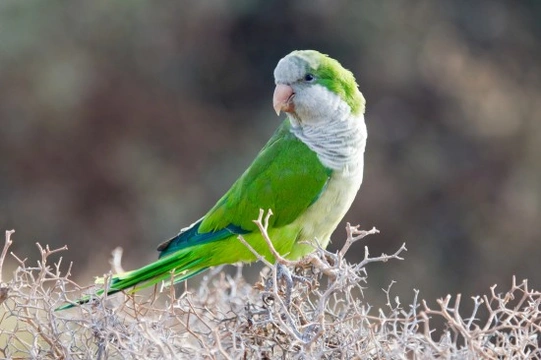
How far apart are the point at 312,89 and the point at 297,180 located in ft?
1.40

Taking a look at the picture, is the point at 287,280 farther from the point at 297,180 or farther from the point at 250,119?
the point at 250,119

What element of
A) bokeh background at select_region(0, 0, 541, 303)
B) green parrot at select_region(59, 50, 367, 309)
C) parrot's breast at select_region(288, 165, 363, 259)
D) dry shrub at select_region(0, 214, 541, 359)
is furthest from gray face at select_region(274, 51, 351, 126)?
bokeh background at select_region(0, 0, 541, 303)

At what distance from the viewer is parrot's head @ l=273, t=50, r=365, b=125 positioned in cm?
468

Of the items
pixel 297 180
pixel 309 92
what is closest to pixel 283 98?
pixel 309 92

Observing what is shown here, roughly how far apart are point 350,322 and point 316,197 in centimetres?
145

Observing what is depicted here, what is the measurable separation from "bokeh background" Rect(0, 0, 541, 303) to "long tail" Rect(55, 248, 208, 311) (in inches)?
285

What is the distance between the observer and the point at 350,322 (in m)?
3.22

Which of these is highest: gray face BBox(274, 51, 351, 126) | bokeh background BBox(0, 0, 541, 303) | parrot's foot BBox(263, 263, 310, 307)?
bokeh background BBox(0, 0, 541, 303)

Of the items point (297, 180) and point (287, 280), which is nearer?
point (287, 280)

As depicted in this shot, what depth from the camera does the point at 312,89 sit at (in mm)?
4680

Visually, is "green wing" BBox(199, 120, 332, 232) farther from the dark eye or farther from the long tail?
the dark eye

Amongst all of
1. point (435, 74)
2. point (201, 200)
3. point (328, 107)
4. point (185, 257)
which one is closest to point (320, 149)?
point (328, 107)

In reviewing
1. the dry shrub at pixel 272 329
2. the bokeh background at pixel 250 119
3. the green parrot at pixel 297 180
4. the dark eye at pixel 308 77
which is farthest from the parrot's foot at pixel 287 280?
the bokeh background at pixel 250 119

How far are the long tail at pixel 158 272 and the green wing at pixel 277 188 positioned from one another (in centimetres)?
19
